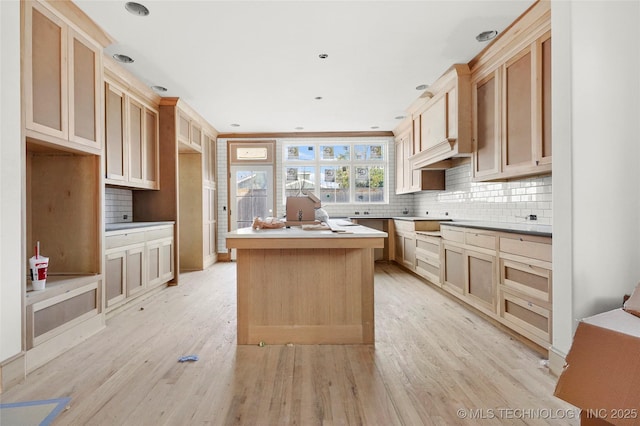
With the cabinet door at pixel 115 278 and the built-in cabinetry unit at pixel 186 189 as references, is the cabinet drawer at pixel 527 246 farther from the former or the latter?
the built-in cabinetry unit at pixel 186 189

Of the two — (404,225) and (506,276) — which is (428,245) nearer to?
(404,225)

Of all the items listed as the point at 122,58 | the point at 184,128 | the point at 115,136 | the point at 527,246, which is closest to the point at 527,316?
the point at 527,246

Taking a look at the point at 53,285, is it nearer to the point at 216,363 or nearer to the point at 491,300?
the point at 216,363

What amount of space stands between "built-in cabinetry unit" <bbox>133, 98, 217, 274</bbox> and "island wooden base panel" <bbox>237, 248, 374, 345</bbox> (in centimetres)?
265

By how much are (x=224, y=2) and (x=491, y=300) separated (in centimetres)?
348

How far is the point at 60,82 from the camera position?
246cm

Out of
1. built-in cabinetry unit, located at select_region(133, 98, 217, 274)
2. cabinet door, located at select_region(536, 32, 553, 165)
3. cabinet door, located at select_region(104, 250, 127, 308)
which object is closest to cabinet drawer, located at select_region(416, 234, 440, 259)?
cabinet door, located at select_region(536, 32, 553, 165)

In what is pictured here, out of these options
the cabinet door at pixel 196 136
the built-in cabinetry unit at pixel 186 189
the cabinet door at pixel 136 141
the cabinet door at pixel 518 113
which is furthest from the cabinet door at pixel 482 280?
the cabinet door at pixel 196 136

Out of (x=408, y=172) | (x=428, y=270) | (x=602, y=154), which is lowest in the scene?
(x=428, y=270)

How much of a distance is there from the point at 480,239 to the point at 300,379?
2.20 meters

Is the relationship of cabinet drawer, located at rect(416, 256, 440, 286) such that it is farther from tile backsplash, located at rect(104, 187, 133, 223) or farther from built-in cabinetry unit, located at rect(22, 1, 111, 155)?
tile backsplash, located at rect(104, 187, 133, 223)

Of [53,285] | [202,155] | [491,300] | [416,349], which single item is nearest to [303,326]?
[416,349]

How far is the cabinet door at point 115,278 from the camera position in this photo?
123 inches

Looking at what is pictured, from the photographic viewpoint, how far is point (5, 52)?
1950 mm
